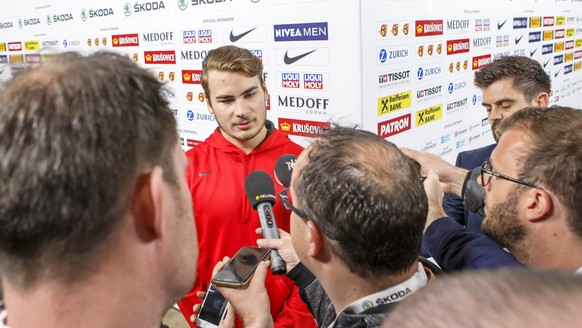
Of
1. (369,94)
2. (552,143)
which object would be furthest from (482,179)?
(369,94)

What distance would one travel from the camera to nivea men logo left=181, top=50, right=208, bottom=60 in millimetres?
3424

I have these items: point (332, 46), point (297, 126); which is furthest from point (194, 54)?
point (332, 46)

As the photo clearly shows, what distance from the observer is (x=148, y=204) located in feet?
2.04

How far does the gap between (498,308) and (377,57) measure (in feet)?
8.26

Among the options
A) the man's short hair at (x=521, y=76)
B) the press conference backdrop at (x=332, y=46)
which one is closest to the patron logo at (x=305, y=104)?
the press conference backdrop at (x=332, y=46)

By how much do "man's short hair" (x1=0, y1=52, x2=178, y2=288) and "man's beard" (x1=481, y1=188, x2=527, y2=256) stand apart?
3.25 feet

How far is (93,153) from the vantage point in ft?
1.86

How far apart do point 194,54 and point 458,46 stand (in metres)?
2.01

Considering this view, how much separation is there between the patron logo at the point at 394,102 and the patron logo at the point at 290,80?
501 mm

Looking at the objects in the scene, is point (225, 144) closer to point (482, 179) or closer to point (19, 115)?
point (482, 179)

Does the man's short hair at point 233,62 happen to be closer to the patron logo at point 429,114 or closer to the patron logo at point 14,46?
the patron logo at point 429,114

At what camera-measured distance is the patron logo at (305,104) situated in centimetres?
279

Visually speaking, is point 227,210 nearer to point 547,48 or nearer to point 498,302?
point 498,302


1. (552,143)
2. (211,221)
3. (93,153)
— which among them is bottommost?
(211,221)
